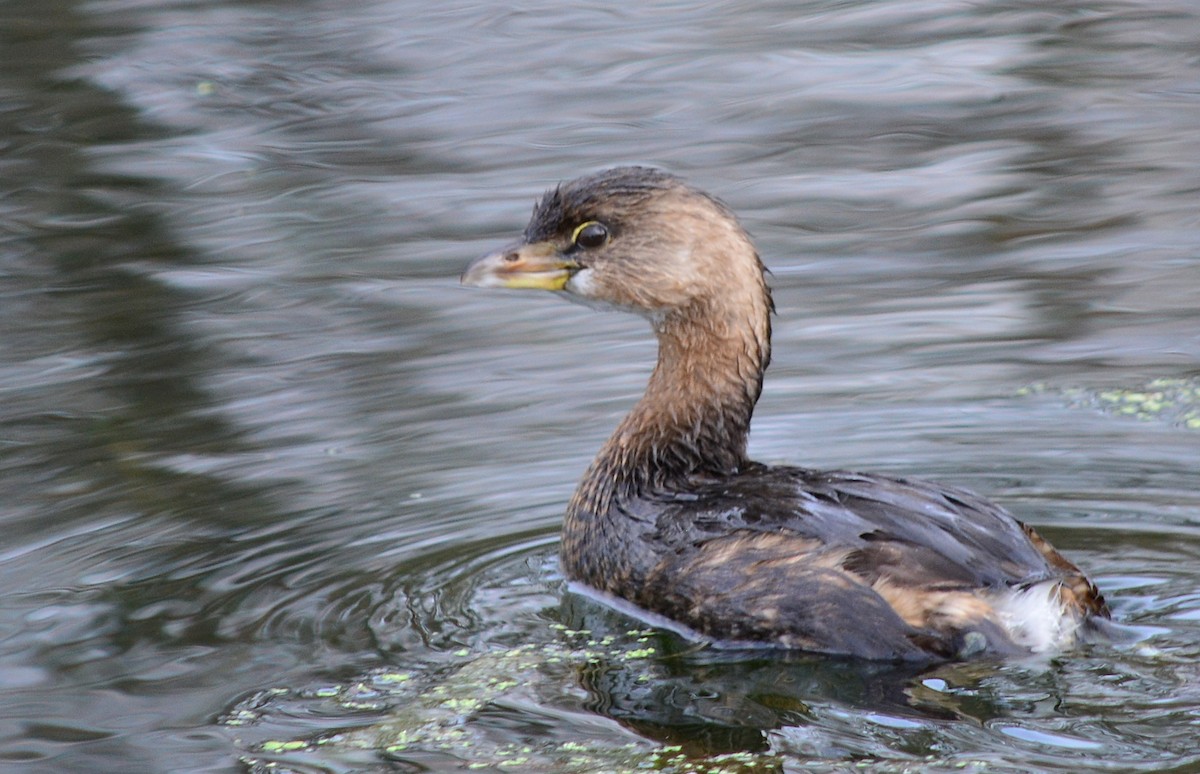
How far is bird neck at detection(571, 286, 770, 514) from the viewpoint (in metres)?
5.59

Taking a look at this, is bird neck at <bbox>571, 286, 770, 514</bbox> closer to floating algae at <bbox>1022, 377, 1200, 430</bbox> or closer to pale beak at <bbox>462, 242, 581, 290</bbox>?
pale beak at <bbox>462, 242, 581, 290</bbox>

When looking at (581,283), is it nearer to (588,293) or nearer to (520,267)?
→ (588,293)

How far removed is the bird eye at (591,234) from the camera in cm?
570

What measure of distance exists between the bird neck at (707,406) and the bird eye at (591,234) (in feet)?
1.08

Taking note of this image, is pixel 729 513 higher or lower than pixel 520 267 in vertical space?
lower

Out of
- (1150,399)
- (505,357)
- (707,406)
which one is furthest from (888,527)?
(505,357)

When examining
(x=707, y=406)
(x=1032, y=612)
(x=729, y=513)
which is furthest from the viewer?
(x=707, y=406)

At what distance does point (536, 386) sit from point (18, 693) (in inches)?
104

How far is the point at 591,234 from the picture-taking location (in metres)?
5.70

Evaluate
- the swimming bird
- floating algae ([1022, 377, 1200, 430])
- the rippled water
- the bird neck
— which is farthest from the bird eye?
floating algae ([1022, 377, 1200, 430])

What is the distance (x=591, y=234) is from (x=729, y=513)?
Answer: 112 centimetres

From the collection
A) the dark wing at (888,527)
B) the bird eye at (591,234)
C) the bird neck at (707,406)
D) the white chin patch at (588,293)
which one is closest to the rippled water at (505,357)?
the dark wing at (888,527)

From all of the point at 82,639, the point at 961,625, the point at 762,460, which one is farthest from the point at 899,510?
the point at 82,639

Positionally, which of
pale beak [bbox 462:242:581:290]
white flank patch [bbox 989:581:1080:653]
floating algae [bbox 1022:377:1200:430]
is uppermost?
pale beak [bbox 462:242:581:290]
